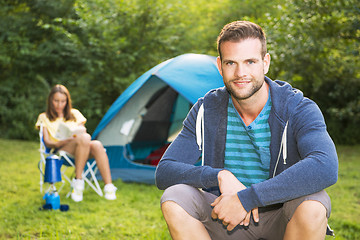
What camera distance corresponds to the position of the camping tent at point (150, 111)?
3.98 meters

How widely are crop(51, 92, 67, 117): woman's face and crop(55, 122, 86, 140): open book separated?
222 millimetres

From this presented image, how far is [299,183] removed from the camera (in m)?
1.46

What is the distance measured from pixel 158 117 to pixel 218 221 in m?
3.65

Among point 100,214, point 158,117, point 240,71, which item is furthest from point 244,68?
point 158,117

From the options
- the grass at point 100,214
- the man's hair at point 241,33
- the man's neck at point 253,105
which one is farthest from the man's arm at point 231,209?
the grass at point 100,214

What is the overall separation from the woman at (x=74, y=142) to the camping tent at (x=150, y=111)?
0.46m

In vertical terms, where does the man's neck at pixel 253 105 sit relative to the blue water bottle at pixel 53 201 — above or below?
above

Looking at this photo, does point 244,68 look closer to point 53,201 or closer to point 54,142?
point 53,201

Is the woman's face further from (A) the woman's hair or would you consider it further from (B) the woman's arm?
(B) the woman's arm

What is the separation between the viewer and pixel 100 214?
3217mm

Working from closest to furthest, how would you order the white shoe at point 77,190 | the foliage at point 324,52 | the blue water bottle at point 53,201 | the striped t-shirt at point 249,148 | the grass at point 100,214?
the striped t-shirt at point 249,148, the grass at point 100,214, the blue water bottle at point 53,201, the white shoe at point 77,190, the foliage at point 324,52

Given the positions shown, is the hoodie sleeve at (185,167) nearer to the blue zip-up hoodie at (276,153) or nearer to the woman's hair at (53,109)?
the blue zip-up hoodie at (276,153)

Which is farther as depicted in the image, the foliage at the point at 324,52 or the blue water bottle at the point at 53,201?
the foliage at the point at 324,52

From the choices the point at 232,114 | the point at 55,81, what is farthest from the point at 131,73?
the point at 232,114
